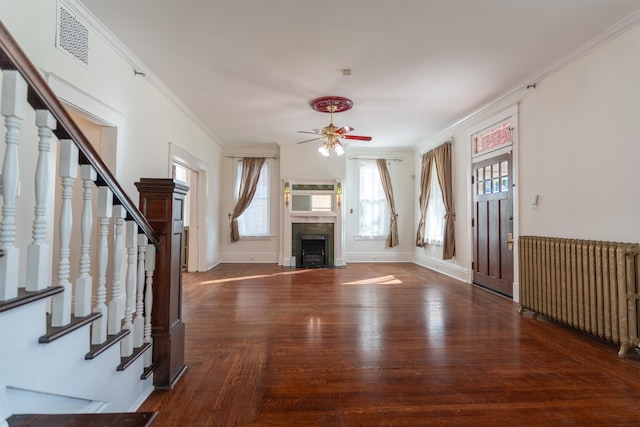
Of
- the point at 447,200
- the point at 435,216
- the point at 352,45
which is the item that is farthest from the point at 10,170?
A: the point at 435,216

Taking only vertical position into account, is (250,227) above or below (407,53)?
below

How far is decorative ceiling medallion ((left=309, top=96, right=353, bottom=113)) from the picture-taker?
14.2 ft

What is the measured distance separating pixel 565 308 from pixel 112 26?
16.9 ft

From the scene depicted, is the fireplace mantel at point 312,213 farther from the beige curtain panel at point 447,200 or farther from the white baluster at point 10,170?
the white baluster at point 10,170

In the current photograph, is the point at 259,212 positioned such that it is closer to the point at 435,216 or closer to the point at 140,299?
the point at 435,216

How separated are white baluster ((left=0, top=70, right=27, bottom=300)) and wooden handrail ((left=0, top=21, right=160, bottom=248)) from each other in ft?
0.12

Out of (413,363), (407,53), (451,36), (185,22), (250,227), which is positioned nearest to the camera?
(413,363)

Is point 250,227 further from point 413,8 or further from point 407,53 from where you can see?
point 413,8

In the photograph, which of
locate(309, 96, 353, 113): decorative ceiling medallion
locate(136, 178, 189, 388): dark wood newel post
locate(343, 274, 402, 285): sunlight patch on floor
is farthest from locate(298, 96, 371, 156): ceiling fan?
locate(136, 178, 189, 388): dark wood newel post

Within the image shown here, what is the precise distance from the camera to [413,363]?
2.34 meters

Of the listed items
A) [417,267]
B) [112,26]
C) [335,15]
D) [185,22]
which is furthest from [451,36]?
[417,267]

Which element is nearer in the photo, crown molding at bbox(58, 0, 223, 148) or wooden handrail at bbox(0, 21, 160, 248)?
wooden handrail at bbox(0, 21, 160, 248)

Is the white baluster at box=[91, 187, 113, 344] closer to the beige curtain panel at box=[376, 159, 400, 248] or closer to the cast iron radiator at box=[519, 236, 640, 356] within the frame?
the cast iron radiator at box=[519, 236, 640, 356]

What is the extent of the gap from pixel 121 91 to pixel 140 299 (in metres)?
2.49
